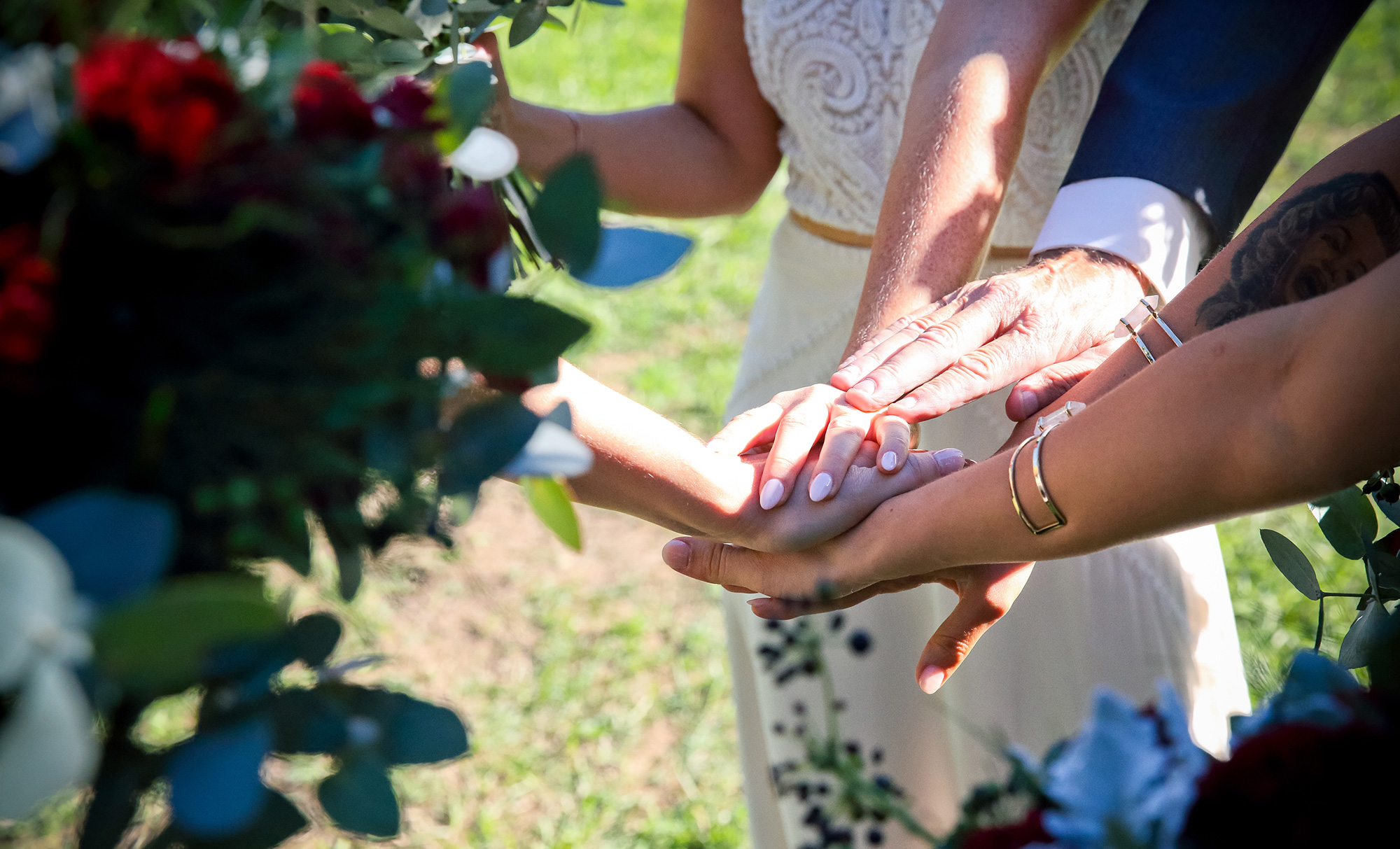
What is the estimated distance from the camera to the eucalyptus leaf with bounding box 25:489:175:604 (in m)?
0.37

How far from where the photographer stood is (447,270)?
499 mm

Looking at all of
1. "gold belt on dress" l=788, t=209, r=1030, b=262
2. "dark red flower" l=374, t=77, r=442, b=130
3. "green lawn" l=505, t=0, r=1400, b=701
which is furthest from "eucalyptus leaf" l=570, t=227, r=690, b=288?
"green lawn" l=505, t=0, r=1400, b=701

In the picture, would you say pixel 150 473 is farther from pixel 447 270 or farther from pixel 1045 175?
pixel 1045 175

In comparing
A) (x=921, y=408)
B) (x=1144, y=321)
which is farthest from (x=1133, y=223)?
(x=921, y=408)

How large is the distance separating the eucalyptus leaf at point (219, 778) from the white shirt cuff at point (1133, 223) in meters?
1.15

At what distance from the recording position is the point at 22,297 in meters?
0.37

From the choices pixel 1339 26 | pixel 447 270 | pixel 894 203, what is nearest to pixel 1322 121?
pixel 1339 26

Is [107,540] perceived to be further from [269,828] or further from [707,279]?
[707,279]

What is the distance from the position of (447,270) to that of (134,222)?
0.14m

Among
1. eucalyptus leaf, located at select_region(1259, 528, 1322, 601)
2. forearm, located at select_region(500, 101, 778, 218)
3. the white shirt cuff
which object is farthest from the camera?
forearm, located at select_region(500, 101, 778, 218)

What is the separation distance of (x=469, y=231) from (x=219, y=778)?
270 mm

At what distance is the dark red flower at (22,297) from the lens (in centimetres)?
37

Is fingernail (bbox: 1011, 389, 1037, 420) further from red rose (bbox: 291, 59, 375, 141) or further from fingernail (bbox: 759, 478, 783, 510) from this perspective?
red rose (bbox: 291, 59, 375, 141)

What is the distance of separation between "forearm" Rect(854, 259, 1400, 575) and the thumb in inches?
4.2
